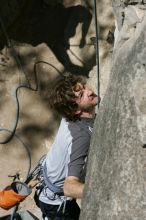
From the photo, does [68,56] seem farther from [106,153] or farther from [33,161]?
[106,153]

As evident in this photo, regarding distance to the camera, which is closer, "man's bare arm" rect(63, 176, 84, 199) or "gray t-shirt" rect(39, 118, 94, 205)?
"man's bare arm" rect(63, 176, 84, 199)

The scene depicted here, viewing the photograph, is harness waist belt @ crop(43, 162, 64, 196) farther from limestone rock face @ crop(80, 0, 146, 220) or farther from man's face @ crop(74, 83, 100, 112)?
limestone rock face @ crop(80, 0, 146, 220)

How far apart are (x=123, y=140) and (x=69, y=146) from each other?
2.84ft

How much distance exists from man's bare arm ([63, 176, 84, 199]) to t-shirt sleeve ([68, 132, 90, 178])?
3 centimetres

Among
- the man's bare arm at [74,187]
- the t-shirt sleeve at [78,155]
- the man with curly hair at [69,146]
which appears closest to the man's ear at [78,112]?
the man with curly hair at [69,146]

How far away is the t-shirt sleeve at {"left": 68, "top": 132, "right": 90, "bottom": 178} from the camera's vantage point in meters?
3.66

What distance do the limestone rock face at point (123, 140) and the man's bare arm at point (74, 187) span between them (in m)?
0.21

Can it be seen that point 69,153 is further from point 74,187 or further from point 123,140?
point 123,140

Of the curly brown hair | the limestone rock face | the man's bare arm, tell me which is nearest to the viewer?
the limestone rock face

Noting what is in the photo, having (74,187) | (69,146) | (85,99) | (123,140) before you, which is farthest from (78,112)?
(123,140)

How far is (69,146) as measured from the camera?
12.4 feet

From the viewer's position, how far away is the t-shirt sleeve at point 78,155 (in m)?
3.66

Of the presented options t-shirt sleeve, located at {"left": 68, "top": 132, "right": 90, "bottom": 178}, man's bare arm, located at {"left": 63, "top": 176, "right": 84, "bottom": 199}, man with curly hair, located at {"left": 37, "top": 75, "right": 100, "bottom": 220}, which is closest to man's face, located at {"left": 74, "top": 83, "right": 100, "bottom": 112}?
man with curly hair, located at {"left": 37, "top": 75, "right": 100, "bottom": 220}

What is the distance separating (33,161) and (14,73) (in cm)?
129
